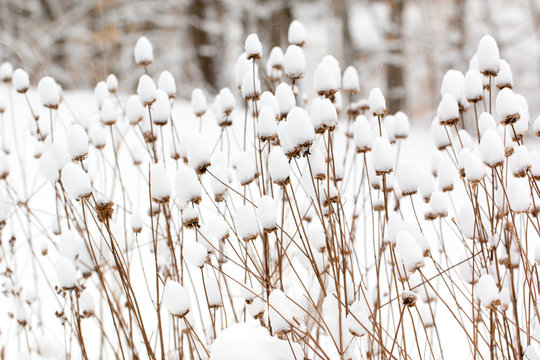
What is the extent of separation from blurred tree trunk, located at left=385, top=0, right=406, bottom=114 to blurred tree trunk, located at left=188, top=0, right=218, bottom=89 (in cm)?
230

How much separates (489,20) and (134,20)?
186 inches

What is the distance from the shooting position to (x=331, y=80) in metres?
0.86

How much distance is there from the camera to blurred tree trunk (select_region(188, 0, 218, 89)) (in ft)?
22.4

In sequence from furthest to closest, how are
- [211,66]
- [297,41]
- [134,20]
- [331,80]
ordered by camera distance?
[134,20]
[211,66]
[297,41]
[331,80]

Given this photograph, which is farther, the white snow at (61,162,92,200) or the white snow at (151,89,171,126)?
the white snow at (151,89,171,126)

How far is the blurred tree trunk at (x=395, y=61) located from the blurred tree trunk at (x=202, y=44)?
2302mm

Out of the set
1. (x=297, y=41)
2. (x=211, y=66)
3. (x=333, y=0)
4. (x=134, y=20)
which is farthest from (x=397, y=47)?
(x=297, y=41)

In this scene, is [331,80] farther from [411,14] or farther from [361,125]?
[411,14]

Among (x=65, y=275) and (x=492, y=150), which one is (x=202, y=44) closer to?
(x=65, y=275)

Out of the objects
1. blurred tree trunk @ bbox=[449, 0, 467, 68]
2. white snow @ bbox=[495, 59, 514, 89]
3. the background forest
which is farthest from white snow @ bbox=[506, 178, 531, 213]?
blurred tree trunk @ bbox=[449, 0, 467, 68]

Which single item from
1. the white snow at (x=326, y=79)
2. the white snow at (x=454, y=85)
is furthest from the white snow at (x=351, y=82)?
the white snow at (x=326, y=79)

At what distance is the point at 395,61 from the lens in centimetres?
773

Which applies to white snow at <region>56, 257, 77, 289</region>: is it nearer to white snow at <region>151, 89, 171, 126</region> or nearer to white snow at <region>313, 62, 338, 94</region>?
white snow at <region>151, 89, 171, 126</region>

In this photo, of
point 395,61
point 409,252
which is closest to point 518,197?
point 409,252
